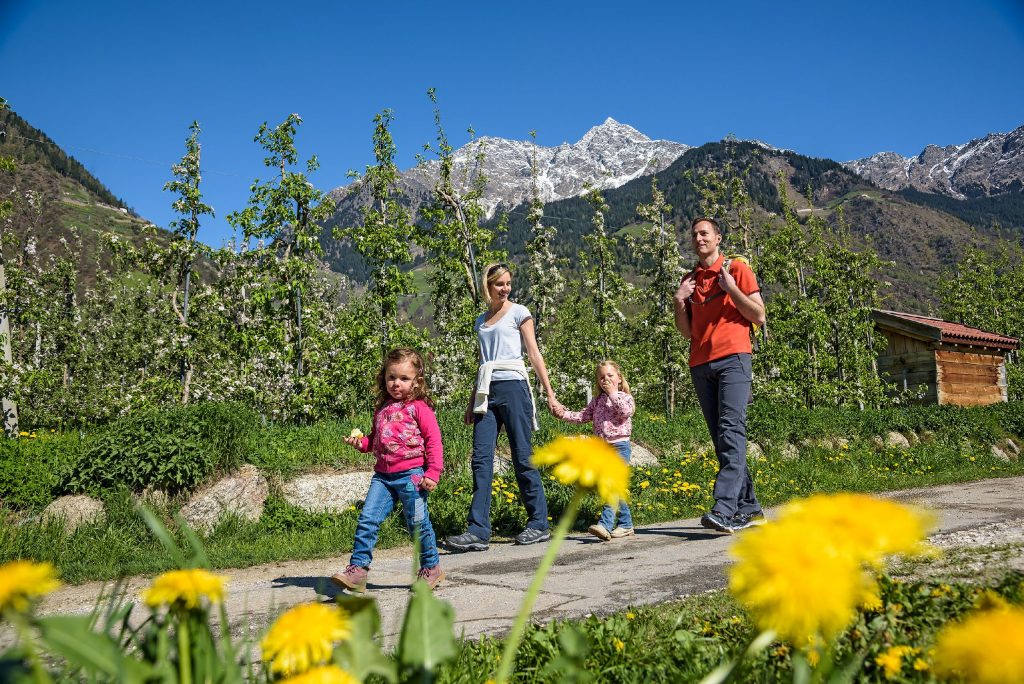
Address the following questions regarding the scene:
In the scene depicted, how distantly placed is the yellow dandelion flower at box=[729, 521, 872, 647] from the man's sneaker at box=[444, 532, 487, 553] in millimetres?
5163

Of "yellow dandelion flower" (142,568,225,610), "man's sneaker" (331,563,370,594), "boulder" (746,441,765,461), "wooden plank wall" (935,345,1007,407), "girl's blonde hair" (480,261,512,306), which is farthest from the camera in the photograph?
"wooden plank wall" (935,345,1007,407)

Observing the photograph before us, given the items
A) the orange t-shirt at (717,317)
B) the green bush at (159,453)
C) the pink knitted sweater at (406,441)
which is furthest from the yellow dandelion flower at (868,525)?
the green bush at (159,453)

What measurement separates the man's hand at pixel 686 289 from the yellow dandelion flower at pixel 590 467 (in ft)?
16.2

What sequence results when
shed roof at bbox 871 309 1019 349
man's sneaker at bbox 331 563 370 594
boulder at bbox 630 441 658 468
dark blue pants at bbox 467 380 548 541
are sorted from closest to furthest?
man's sneaker at bbox 331 563 370 594 < dark blue pants at bbox 467 380 548 541 < boulder at bbox 630 441 658 468 < shed roof at bbox 871 309 1019 349

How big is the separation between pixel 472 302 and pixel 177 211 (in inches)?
220

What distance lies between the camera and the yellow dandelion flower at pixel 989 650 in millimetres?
613

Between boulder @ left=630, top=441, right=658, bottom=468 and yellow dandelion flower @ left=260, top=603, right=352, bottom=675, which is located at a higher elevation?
yellow dandelion flower @ left=260, top=603, right=352, bottom=675

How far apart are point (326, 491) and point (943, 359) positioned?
22.0 metres

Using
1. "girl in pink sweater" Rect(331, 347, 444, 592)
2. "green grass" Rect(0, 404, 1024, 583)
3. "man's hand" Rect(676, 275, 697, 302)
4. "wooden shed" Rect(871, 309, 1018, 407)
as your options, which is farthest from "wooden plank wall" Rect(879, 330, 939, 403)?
"girl in pink sweater" Rect(331, 347, 444, 592)

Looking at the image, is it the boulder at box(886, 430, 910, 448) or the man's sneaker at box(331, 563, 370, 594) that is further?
the boulder at box(886, 430, 910, 448)

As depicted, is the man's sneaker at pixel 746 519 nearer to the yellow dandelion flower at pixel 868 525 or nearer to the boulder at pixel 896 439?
the yellow dandelion flower at pixel 868 525

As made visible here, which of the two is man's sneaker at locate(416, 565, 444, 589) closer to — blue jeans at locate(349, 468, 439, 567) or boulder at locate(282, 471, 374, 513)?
blue jeans at locate(349, 468, 439, 567)

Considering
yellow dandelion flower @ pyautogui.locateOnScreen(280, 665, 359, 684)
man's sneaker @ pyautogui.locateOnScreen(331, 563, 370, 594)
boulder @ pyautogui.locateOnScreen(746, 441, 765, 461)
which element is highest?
yellow dandelion flower @ pyautogui.locateOnScreen(280, 665, 359, 684)

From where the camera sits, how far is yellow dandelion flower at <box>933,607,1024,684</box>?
0.61 m
